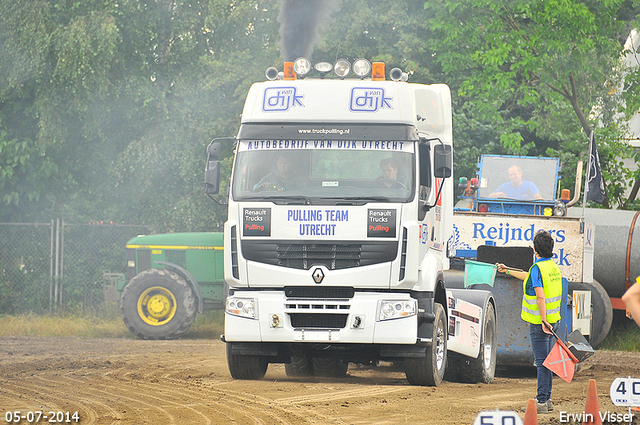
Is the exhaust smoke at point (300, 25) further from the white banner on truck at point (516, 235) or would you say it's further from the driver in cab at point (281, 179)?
the driver in cab at point (281, 179)

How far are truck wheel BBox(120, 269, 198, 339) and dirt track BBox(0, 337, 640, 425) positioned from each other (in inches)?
111

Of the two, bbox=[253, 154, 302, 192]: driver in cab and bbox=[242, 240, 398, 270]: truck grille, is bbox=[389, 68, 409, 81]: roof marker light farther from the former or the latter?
bbox=[242, 240, 398, 270]: truck grille

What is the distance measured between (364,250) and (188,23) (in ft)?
46.8

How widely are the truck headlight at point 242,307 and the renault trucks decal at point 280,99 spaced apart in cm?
227

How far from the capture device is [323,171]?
10.4 meters

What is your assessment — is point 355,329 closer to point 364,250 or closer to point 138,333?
point 364,250

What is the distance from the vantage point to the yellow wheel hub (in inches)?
695

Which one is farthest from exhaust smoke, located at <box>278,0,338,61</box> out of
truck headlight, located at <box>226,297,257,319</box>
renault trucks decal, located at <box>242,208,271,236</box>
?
truck headlight, located at <box>226,297,257,319</box>

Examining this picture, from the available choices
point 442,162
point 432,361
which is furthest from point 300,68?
point 432,361

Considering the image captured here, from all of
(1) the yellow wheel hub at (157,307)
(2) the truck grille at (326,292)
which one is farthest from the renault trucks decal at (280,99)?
(1) the yellow wheel hub at (157,307)

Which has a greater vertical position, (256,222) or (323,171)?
(323,171)

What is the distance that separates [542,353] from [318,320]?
2488 millimetres

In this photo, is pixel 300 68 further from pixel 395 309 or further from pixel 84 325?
pixel 84 325

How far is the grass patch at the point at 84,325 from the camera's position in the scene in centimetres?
1891
